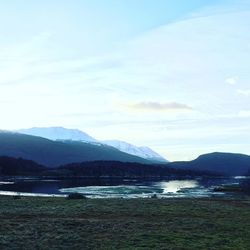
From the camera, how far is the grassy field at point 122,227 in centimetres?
2927

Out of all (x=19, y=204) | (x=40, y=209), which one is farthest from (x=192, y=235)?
(x=19, y=204)

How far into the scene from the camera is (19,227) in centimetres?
3384

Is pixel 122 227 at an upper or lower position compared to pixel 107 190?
lower

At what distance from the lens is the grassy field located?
1152 inches

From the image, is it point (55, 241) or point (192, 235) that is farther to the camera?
point (192, 235)

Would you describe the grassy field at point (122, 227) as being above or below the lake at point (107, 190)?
below

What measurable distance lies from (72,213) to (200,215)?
11610 millimetres

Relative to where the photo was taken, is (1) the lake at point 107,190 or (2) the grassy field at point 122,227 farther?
(1) the lake at point 107,190

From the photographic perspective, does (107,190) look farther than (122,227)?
Yes

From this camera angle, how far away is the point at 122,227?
3519cm

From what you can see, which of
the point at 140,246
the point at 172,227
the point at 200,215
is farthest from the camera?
the point at 200,215

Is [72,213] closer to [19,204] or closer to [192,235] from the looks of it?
[19,204]

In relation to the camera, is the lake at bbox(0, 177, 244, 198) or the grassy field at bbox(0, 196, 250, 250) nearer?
the grassy field at bbox(0, 196, 250, 250)

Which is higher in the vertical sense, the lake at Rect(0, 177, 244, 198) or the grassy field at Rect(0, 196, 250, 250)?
the lake at Rect(0, 177, 244, 198)
